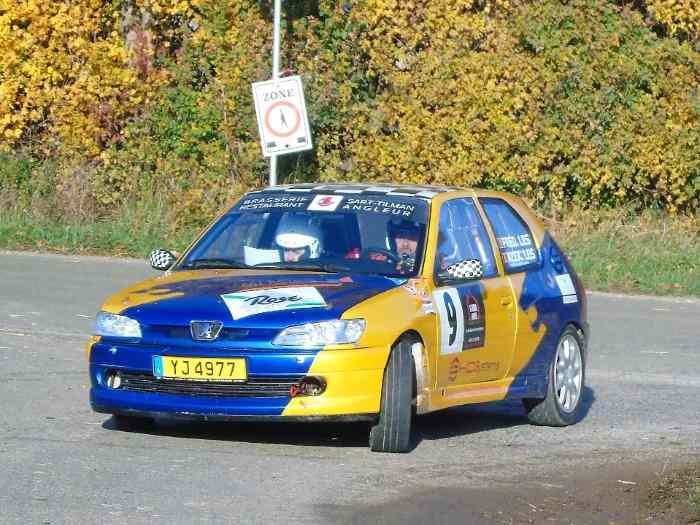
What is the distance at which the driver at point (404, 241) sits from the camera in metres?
9.84

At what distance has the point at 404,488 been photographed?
328 inches

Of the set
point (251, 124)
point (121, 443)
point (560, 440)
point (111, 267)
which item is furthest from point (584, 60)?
point (121, 443)

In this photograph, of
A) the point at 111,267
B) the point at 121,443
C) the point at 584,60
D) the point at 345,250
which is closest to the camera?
the point at 121,443

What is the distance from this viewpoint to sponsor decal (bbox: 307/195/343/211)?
10.2m

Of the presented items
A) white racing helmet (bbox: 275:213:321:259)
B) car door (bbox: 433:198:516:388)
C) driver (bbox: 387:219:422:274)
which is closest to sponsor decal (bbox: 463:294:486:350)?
car door (bbox: 433:198:516:388)

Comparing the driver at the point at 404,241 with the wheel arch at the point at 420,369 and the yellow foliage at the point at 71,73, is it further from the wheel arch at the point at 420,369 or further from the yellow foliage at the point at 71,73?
the yellow foliage at the point at 71,73

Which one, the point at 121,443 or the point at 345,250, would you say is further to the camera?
the point at 345,250

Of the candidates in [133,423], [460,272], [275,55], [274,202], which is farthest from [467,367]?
[275,55]

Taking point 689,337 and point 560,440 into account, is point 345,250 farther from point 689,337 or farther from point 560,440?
point 689,337

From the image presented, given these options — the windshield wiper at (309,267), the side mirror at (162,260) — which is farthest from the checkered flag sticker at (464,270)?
the side mirror at (162,260)

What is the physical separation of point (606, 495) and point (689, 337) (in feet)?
25.8

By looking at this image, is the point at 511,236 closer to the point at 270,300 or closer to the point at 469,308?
the point at 469,308

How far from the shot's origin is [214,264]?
33.3ft

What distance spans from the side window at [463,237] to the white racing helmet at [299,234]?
0.74 meters
